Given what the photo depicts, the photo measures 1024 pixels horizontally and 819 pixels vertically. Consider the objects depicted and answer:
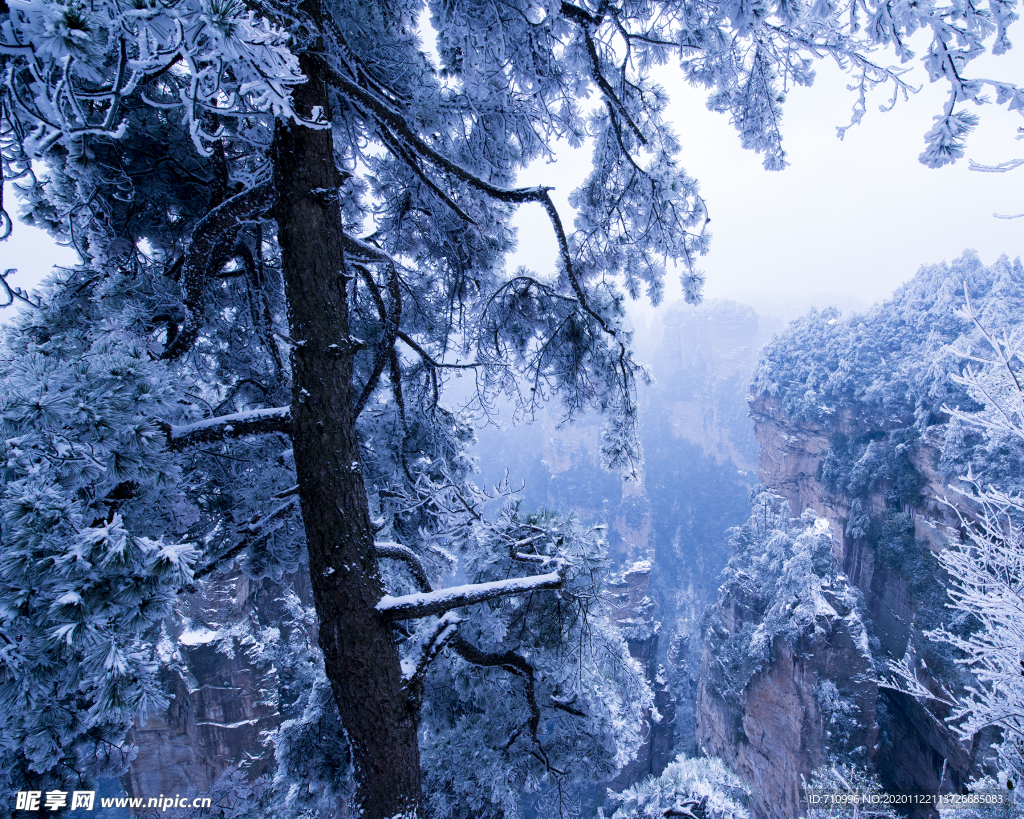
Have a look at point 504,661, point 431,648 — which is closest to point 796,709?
point 504,661

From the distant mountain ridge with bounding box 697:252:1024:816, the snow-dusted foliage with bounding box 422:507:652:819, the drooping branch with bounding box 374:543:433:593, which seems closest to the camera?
the drooping branch with bounding box 374:543:433:593

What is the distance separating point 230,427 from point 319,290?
0.63 meters

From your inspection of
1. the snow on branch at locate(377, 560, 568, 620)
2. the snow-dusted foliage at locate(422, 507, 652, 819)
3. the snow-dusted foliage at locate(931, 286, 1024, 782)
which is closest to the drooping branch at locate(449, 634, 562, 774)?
the snow on branch at locate(377, 560, 568, 620)

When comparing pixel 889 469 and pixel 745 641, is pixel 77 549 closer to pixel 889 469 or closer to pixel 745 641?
pixel 745 641

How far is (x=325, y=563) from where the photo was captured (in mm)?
1649

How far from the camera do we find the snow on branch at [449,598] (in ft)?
5.44

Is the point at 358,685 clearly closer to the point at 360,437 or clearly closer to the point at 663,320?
the point at 360,437

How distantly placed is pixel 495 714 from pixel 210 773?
12.6m

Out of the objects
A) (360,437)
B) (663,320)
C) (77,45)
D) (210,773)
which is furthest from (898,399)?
(663,320)

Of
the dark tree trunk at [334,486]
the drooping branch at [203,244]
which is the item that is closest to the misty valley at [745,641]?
the dark tree trunk at [334,486]

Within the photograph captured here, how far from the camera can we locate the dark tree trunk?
5.34 ft

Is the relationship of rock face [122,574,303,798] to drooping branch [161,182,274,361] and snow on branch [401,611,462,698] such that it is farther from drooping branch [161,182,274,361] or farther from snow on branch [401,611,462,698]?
drooping branch [161,182,274,361]

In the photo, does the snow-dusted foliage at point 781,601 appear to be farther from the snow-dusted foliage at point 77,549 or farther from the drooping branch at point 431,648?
the snow-dusted foliage at point 77,549

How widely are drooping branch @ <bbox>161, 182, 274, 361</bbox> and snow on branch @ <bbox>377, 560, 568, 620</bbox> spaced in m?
1.41
